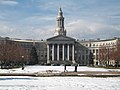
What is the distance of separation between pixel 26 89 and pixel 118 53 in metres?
81.4

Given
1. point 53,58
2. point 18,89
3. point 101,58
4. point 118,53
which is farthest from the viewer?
point 53,58

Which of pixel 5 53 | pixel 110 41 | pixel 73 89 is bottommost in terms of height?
pixel 73 89

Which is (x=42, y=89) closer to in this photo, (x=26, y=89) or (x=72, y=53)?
(x=26, y=89)

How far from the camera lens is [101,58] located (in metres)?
127

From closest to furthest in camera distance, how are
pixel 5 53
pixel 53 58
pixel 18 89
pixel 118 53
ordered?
pixel 18 89 < pixel 5 53 < pixel 118 53 < pixel 53 58

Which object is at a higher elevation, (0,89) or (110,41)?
(110,41)

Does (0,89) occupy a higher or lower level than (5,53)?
lower

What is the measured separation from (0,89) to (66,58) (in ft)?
582

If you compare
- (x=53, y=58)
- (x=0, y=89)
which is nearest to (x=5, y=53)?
(x=0, y=89)

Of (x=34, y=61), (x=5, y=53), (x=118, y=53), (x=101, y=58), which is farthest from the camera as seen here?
(x=34, y=61)

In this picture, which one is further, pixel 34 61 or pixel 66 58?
pixel 66 58

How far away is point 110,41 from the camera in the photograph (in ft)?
653

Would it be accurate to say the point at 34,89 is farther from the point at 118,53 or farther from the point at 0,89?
the point at 118,53


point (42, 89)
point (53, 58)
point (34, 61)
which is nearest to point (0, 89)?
point (42, 89)
